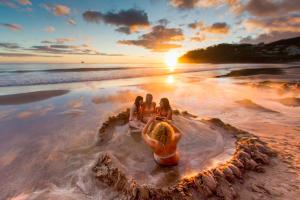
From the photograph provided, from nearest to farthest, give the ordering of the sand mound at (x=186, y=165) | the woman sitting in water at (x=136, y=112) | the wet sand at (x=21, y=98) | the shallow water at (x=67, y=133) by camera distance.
→ the sand mound at (x=186, y=165) → the shallow water at (x=67, y=133) → the woman sitting in water at (x=136, y=112) → the wet sand at (x=21, y=98)

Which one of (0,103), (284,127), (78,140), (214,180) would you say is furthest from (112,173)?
(0,103)

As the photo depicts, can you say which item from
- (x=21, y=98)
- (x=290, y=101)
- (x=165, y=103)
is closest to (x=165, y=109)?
(x=165, y=103)

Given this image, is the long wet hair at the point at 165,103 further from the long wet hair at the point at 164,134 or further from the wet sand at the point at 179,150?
the long wet hair at the point at 164,134

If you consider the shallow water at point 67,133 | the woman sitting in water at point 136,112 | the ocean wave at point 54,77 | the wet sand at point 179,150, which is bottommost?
the ocean wave at point 54,77

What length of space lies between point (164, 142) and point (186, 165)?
1006mm

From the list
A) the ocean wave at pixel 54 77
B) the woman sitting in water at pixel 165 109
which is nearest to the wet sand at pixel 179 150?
the woman sitting in water at pixel 165 109

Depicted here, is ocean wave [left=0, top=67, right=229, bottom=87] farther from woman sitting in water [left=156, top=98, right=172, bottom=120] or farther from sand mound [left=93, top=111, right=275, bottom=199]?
woman sitting in water [left=156, top=98, right=172, bottom=120]

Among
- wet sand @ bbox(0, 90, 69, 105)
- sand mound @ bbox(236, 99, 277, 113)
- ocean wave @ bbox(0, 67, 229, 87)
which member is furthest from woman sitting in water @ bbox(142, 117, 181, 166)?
ocean wave @ bbox(0, 67, 229, 87)

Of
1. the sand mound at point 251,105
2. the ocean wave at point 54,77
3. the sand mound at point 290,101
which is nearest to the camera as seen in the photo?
the sand mound at point 251,105

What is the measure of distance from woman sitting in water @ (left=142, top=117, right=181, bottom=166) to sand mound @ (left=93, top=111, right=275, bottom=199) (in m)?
0.23

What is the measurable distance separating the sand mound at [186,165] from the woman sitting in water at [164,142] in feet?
0.75

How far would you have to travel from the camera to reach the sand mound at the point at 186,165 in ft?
12.1

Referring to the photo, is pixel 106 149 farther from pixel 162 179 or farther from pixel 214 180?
pixel 214 180

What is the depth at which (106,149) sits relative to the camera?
577 centimetres
